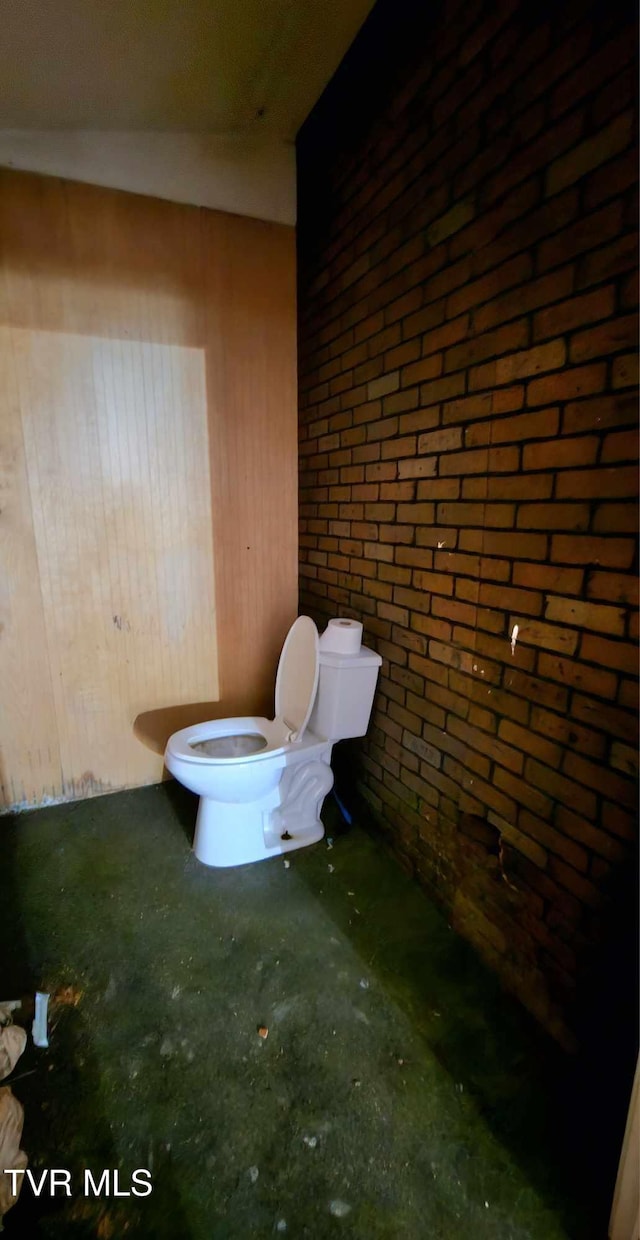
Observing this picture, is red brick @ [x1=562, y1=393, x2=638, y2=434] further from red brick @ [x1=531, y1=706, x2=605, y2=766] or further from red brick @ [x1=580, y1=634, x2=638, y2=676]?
red brick @ [x1=531, y1=706, x2=605, y2=766]

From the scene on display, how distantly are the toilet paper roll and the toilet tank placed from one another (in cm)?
2

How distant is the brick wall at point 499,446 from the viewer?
94 cm

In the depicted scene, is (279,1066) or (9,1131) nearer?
(9,1131)

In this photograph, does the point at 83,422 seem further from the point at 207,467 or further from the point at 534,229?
the point at 534,229

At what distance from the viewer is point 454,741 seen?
142 cm

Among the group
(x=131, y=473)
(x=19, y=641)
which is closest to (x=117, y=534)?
(x=131, y=473)

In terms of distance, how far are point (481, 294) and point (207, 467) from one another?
48.0 inches

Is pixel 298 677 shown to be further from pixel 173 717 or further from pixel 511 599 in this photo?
pixel 511 599

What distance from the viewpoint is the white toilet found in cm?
160

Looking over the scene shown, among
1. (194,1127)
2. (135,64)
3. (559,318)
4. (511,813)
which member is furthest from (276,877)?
(135,64)

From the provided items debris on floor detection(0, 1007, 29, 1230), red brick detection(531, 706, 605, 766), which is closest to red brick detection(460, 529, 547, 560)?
red brick detection(531, 706, 605, 766)

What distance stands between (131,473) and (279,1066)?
1918mm

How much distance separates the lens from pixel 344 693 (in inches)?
67.4

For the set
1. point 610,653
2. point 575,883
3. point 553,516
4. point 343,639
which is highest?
point 553,516
